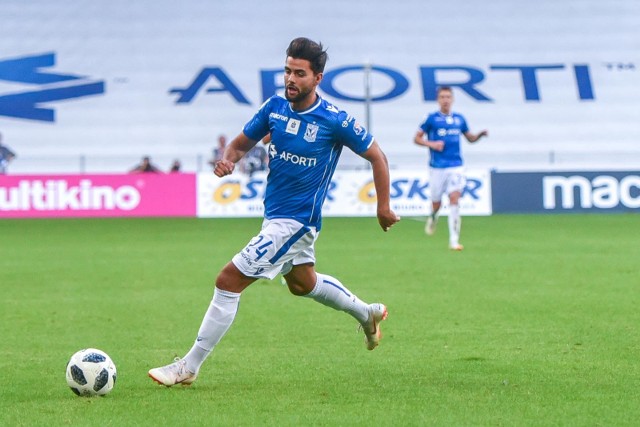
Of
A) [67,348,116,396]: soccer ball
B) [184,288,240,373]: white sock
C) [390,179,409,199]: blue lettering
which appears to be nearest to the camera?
[67,348,116,396]: soccer ball

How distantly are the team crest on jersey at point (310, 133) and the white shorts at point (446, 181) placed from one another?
12.0 meters

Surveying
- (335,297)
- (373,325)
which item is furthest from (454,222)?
(335,297)

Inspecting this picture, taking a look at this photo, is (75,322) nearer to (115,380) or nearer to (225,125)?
(115,380)

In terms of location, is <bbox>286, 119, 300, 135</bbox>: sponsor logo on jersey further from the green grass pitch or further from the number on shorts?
the green grass pitch

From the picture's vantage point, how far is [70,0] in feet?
130

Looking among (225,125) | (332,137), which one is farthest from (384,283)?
(225,125)

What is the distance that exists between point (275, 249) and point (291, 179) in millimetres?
465

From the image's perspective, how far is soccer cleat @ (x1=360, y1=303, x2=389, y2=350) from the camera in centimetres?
830

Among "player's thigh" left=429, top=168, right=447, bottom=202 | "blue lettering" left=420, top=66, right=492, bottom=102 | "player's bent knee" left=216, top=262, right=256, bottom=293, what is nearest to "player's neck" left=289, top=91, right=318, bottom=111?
"player's bent knee" left=216, top=262, right=256, bottom=293

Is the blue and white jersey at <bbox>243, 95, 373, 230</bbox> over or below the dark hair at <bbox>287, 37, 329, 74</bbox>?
below

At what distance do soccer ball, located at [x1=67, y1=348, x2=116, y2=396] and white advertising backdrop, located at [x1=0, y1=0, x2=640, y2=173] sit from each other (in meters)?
31.4

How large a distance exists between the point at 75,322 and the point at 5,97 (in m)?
28.9

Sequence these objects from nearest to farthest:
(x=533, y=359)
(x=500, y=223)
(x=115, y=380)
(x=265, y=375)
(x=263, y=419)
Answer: (x=263, y=419) → (x=115, y=380) → (x=265, y=375) → (x=533, y=359) → (x=500, y=223)

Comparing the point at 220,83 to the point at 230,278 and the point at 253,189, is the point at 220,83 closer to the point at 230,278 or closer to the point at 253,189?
the point at 253,189
